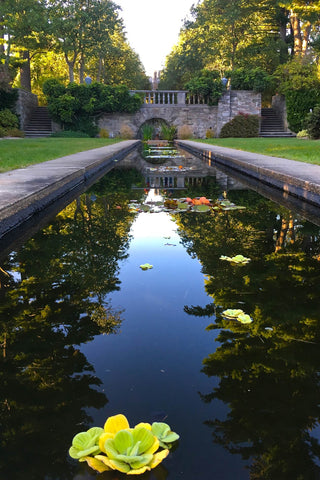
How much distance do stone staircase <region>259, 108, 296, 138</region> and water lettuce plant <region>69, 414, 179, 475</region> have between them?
27.5 meters

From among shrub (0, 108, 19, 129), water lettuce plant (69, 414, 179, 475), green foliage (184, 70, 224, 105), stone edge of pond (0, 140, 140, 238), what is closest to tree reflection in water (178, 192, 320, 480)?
water lettuce plant (69, 414, 179, 475)

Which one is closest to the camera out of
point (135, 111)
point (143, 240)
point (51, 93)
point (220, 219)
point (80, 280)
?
point (80, 280)

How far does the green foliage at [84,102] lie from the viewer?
26.3 metres

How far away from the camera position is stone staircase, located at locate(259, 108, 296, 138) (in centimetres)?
2698

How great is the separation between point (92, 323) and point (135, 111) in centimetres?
2807

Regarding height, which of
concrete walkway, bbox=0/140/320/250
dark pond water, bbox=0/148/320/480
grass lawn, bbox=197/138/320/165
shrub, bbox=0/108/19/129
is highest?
shrub, bbox=0/108/19/129

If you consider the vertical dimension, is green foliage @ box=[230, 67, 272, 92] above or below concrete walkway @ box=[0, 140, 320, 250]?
above

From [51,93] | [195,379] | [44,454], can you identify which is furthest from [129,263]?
[51,93]

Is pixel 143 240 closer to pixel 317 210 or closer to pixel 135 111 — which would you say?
pixel 317 210

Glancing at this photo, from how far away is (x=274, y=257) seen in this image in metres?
3.13

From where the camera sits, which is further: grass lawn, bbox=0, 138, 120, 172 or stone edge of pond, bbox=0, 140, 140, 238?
grass lawn, bbox=0, 138, 120, 172

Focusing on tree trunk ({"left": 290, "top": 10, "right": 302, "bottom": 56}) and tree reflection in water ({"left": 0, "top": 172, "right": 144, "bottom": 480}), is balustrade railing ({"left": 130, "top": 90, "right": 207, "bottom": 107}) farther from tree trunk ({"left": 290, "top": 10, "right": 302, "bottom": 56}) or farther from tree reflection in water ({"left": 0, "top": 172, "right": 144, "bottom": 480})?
tree reflection in water ({"left": 0, "top": 172, "right": 144, "bottom": 480})

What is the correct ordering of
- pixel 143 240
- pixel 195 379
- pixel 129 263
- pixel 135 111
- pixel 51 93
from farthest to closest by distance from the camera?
pixel 135 111, pixel 51 93, pixel 143 240, pixel 129 263, pixel 195 379

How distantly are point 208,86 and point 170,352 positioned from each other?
92.2 ft
